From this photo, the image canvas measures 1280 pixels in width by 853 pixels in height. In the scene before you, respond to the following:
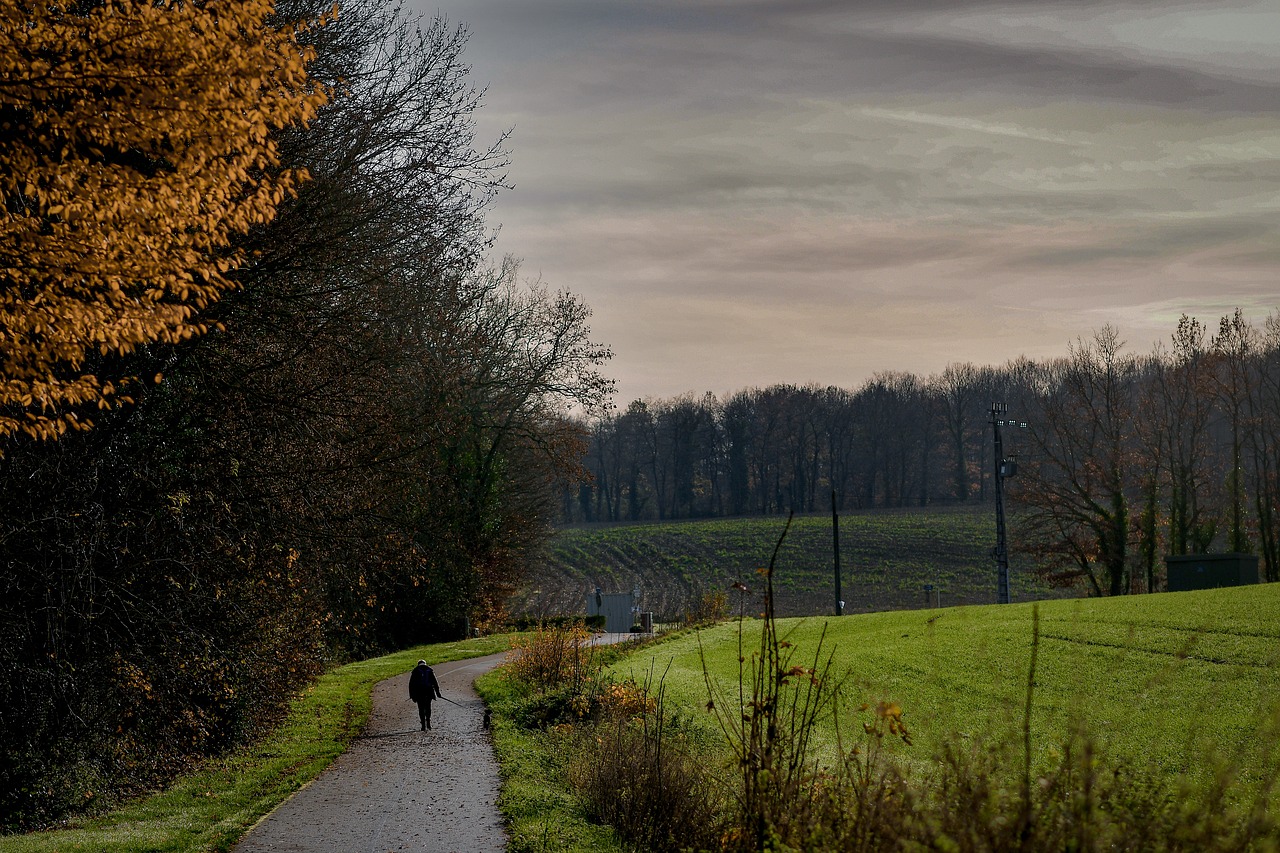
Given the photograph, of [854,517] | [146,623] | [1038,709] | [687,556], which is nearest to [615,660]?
[1038,709]

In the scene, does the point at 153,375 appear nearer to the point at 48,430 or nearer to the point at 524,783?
the point at 48,430

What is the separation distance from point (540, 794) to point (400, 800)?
6.09 ft

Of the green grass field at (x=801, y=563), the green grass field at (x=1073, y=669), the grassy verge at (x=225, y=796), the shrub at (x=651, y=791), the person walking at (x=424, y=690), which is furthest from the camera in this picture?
the green grass field at (x=801, y=563)

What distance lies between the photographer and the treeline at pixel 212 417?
9.25 meters

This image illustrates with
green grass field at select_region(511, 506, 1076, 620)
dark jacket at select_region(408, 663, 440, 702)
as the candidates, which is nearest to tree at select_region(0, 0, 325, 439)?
dark jacket at select_region(408, 663, 440, 702)

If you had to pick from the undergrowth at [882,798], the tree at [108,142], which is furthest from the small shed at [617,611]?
the tree at [108,142]

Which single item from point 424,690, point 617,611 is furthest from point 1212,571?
point 424,690

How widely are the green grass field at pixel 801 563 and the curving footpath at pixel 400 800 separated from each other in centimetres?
3419

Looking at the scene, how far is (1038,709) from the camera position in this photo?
20.0m

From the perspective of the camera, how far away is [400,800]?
512 inches

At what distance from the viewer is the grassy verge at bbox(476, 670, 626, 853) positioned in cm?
989

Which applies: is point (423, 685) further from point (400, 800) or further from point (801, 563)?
point (801, 563)

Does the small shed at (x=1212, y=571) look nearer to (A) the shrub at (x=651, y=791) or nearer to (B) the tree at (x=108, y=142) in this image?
(A) the shrub at (x=651, y=791)

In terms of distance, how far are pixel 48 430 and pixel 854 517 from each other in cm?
8127
